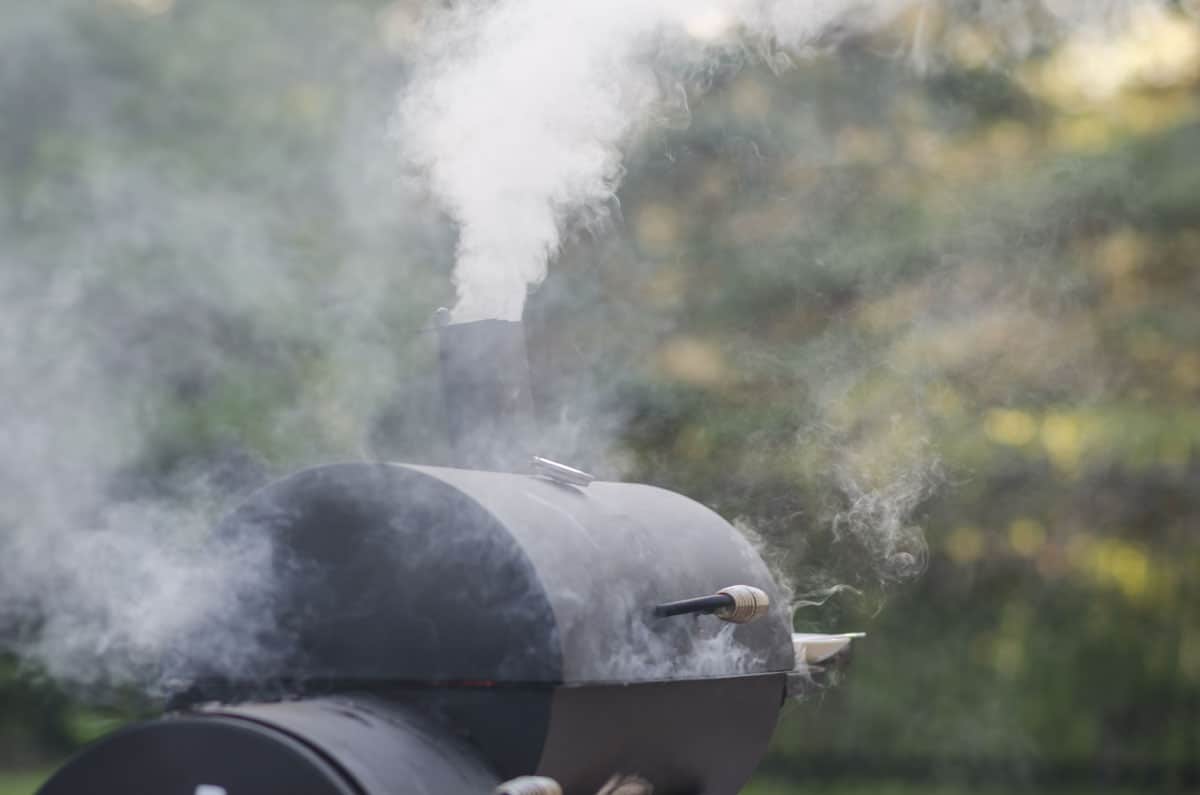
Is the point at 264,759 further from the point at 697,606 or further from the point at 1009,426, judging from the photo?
the point at 1009,426

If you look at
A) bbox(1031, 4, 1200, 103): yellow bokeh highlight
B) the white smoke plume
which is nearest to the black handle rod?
the white smoke plume

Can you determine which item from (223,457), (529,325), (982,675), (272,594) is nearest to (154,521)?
(272,594)

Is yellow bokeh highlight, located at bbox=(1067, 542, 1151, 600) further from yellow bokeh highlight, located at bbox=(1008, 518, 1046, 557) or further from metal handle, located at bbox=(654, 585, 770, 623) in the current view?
metal handle, located at bbox=(654, 585, 770, 623)

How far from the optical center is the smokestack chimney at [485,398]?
3141 millimetres

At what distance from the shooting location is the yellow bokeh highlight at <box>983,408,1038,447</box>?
7.75 meters

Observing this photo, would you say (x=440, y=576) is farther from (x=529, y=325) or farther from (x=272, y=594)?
(x=529, y=325)

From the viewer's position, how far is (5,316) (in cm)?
660

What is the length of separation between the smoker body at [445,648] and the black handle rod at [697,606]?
0.10 ft

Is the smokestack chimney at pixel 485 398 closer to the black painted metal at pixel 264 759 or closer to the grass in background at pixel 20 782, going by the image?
the black painted metal at pixel 264 759

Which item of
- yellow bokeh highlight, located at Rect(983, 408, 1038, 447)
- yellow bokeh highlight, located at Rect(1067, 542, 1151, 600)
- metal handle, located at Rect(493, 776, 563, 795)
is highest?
yellow bokeh highlight, located at Rect(983, 408, 1038, 447)

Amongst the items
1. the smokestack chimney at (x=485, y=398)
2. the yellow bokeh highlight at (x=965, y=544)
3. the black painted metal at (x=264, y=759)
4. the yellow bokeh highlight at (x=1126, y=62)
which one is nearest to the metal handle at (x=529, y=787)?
the black painted metal at (x=264, y=759)

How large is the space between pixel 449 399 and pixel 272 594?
75 centimetres

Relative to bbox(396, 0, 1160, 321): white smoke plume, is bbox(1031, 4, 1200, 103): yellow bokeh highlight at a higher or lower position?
higher

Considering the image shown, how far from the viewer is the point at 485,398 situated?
3.15 m
